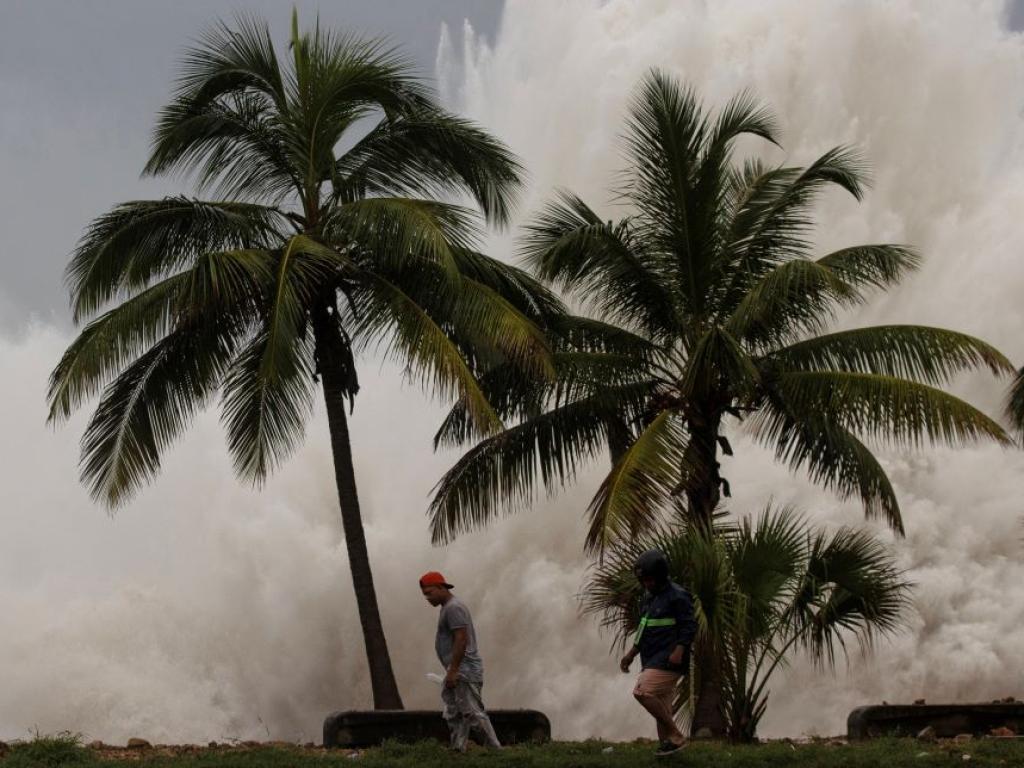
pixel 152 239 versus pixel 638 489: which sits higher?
pixel 152 239

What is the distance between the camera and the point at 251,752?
45.9 feet

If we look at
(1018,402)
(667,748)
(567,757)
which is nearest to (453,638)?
(567,757)

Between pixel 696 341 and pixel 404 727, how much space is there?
26.1 ft

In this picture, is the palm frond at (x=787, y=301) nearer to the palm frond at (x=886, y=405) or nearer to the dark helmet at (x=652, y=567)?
the palm frond at (x=886, y=405)

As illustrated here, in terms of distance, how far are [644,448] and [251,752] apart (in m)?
6.81

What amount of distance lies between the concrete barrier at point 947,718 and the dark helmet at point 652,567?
4534mm

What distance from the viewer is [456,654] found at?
13453mm

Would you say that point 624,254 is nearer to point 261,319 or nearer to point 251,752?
point 261,319

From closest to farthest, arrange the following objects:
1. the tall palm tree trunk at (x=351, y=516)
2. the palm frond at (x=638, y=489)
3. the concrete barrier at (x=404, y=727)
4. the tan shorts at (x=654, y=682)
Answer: the tan shorts at (x=654, y=682) < the concrete barrier at (x=404, y=727) < the palm frond at (x=638, y=489) < the tall palm tree trunk at (x=351, y=516)

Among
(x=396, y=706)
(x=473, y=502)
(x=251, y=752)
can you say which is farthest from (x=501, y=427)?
(x=251, y=752)

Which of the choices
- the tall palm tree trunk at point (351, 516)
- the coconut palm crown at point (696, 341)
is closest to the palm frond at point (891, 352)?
the coconut palm crown at point (696, 341)

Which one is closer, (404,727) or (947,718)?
(404,727)

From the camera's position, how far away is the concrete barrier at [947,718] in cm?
1582

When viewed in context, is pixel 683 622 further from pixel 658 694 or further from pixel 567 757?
pixel 567 757
